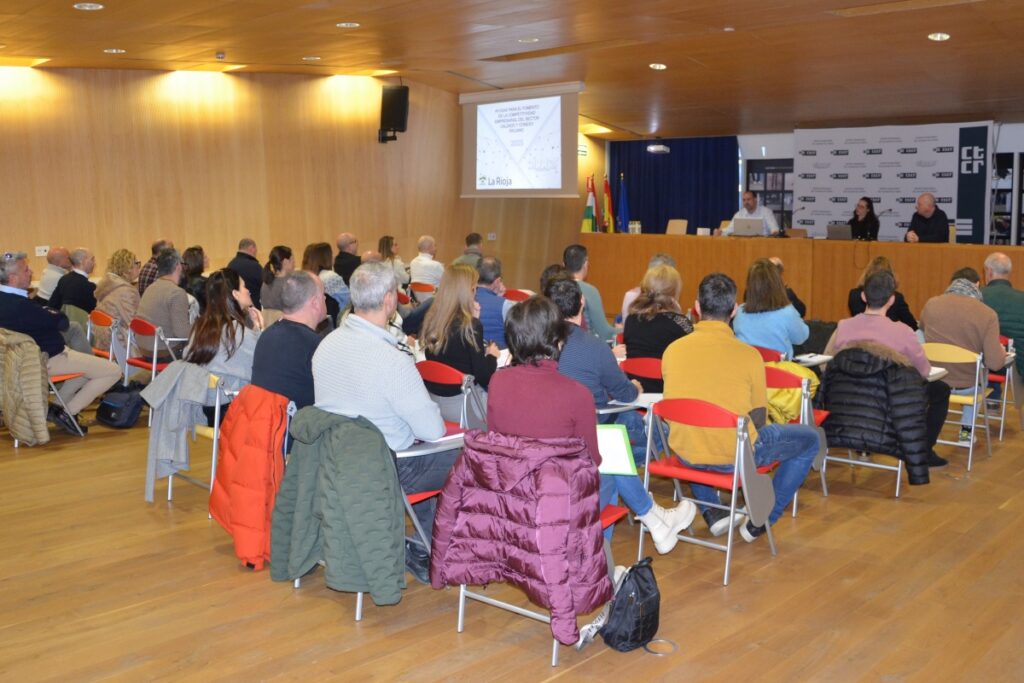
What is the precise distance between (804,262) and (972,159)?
268 cm

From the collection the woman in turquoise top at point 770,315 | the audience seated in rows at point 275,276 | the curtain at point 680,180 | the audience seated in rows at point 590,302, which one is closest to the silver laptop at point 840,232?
the curtain at point 680,180

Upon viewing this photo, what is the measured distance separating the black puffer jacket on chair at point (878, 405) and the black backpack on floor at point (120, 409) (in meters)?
4.95

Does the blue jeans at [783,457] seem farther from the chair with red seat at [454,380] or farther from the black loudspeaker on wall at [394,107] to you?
the black loudspeaker on wall at [394,107]

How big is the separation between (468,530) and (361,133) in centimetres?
1026

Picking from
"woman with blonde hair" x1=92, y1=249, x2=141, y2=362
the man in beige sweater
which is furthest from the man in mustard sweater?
"woman with blonde hair" x1=92, y1=249, x2=141, y2=362

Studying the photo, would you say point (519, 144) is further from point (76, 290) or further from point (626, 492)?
point (626, 492)

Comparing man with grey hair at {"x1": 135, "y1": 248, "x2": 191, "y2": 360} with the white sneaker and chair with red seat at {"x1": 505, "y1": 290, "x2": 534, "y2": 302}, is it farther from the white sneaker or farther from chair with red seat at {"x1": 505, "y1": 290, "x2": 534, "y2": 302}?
the white sneaker

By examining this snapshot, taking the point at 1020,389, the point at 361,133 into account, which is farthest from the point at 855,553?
the point at 361,133

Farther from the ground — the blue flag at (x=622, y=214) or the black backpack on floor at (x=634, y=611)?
the blue flag at (x=622, y=214)

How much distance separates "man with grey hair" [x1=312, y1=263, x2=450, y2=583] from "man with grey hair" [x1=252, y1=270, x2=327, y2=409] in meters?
0.49

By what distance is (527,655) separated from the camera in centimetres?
386

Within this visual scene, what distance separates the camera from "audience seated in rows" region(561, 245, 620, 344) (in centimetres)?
713

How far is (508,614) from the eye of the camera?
14.0 feet

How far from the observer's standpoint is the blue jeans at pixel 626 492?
13.8ft
